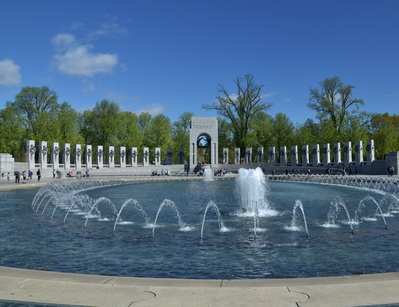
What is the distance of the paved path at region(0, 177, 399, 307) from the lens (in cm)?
522

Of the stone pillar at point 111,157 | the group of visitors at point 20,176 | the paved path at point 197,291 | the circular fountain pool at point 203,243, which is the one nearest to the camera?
the paved path at point 197,291

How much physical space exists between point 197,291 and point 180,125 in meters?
86.0

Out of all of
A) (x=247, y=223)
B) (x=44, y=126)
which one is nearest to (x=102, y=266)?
(x=247, y=223)

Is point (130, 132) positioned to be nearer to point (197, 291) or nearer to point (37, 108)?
point (37, 108)

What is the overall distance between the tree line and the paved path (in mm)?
61457

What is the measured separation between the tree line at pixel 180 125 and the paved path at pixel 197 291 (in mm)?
61457

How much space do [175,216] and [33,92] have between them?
193 ft

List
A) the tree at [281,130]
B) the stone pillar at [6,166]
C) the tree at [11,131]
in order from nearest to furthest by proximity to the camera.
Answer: the stone pillar at [6,166]
the tree at [11,131]
the tree at [281,130]

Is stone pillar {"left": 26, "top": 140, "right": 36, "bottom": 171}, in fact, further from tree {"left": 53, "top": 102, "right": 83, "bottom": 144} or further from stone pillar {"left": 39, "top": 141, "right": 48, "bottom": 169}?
tree {"left": 53, "top": 102, "right": 83, "bottom": 144}

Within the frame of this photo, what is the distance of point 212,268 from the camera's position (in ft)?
26.8

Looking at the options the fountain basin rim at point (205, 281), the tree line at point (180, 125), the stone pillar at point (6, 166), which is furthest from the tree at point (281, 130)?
the fountain basin rim at point (205, 281)

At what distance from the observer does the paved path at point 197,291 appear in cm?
522

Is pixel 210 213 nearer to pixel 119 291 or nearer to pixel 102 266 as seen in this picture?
pixel 102 266

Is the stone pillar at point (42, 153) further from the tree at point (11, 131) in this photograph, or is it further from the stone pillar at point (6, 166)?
the tree at point (11, 131)
